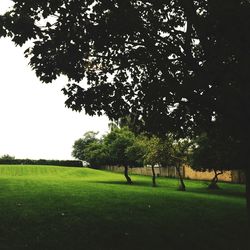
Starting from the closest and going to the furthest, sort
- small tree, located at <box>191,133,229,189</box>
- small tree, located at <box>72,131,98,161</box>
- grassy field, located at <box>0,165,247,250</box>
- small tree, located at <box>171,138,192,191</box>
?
grassy field, located at <box>0,165,247,250</box>, small tree, located at <box>191,133,229,189</box>, small tree, located at <box>171,138,192,191</box>, small tree, located at <box>72,131,98,161</box>

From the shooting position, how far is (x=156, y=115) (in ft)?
48.6

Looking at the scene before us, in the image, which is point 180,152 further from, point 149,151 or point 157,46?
point 157,46

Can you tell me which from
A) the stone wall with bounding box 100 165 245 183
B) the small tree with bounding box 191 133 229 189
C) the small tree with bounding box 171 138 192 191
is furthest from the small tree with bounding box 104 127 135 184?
the stone wall with bounding box 100 165 245 183

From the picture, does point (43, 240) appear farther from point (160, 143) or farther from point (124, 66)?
point (160, 143)

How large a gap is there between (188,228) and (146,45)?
6.80 m

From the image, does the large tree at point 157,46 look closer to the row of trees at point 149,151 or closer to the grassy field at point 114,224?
the grassy field at point 114,224

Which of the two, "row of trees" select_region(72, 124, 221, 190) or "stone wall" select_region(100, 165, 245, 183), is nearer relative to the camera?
"row of trees" select_region(72, 124, 221, 190)

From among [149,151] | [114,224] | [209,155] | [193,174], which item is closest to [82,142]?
[193,174]

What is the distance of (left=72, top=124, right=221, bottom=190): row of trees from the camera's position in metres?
36.4

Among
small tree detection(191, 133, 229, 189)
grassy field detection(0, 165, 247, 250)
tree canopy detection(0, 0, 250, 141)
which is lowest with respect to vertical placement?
grassy field detection(0, 165, 247, 250)

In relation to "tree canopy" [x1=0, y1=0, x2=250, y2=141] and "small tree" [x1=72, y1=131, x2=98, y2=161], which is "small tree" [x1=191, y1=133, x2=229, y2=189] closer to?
"tree canopy" [x1=0, y1=0, x2=250, y2=141]

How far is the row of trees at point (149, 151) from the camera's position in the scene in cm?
3638

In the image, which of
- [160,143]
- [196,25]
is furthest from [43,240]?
[160,143]

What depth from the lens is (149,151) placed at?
3906cm
